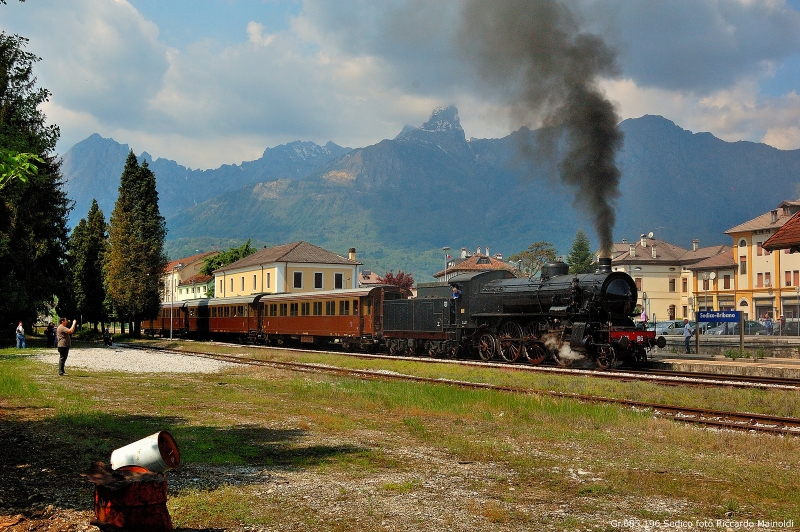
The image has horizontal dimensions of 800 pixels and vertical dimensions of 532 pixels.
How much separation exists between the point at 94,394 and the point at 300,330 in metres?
22.7

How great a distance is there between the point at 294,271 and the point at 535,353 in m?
43.2

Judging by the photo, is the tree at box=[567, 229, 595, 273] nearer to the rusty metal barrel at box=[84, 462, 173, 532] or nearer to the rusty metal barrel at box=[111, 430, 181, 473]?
Result: the rusty metal barrel at box=[111, 430, 181, 473]

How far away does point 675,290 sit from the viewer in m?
89.1

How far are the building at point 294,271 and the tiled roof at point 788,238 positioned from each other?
44566mm

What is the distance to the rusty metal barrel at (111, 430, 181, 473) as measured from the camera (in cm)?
619

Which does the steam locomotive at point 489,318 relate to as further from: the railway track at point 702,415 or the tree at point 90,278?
the tree at point 90,278

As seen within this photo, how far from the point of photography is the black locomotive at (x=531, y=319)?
74.1 ft

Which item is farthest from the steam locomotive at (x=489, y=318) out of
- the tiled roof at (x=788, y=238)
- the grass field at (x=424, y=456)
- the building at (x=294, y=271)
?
the building at (x=294, y=271)

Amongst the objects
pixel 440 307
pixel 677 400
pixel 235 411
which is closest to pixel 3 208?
pixel 440 307

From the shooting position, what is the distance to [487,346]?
27.0m

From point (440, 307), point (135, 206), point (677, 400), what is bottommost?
point (677, 400)

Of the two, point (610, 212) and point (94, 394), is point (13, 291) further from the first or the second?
point (610, 212)

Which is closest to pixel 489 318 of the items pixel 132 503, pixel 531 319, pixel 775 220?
pixel 531 319

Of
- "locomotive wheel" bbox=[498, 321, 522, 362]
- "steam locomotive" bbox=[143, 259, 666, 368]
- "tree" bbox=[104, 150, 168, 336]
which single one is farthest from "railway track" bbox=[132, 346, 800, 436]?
"tree" bbox=[104, 150, 168, 336]
